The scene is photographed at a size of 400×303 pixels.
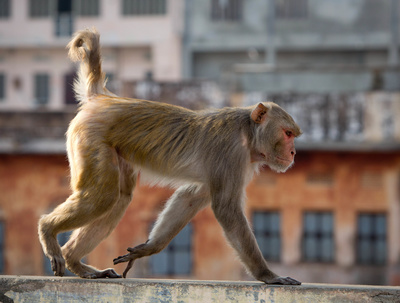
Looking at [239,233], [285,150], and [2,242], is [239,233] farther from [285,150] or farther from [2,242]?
[2,242]

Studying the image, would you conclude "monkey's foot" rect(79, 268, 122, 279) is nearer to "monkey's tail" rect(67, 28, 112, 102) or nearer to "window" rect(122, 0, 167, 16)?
"monkey's tail" rect(67, 28, 112, 102)

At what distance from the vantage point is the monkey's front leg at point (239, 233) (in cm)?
415

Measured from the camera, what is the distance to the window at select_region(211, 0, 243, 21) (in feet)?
75.6

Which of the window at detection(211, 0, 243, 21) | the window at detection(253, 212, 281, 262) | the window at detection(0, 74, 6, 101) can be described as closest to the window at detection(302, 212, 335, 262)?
the window at detection(253, 212, 281, 262)

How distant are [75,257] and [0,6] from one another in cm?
2261

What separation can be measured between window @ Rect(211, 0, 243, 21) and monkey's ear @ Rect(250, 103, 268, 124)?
19.1 m

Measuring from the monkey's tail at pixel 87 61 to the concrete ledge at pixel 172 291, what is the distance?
3.83ft

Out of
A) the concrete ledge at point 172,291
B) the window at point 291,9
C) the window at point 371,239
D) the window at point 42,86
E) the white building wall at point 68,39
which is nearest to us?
the concrete ledge at point 172,291

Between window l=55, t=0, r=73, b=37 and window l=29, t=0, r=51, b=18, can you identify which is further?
window l=29, t=0, r=51, b=18

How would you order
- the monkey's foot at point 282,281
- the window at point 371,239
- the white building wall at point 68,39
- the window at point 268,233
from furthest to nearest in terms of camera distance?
the white building wall at point 68,39 < the window at point 268,233 < the window at point 371,239 < the monkey's foot at point 282,281

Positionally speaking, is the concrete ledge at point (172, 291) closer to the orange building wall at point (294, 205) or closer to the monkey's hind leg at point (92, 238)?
the monkey's hind leg at point (92, 238)

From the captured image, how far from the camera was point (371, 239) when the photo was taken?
1440 centimetres

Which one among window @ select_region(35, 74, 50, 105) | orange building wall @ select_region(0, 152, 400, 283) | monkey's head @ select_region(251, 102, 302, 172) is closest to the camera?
monkey's head @ select_region(251, 102, 302, 172)

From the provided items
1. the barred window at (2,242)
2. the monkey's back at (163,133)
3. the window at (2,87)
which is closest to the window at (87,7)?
the window at (2,87)
